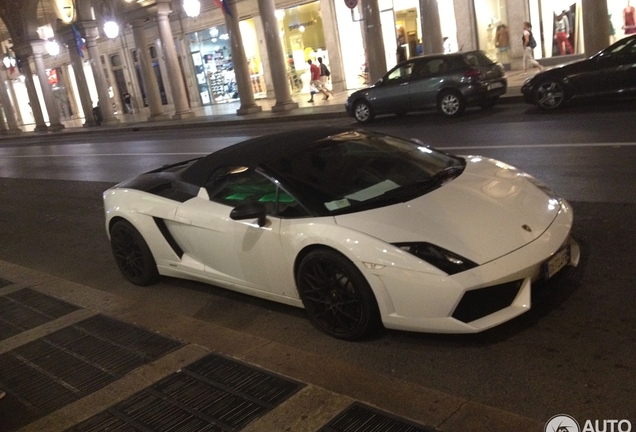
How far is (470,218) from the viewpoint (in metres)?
4.07

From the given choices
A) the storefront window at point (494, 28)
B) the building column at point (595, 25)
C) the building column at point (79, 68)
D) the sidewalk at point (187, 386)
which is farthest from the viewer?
the building column at point (79, 68)

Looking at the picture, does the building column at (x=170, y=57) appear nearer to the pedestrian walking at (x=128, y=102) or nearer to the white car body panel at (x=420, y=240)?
the pedestrian walking at (x=128, y=102)

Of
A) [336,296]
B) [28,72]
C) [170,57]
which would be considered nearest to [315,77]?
[170,57]

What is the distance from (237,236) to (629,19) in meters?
20.3

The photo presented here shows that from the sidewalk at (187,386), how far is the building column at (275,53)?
1899 cm

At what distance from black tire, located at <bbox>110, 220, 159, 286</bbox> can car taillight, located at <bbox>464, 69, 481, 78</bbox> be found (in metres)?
11.0

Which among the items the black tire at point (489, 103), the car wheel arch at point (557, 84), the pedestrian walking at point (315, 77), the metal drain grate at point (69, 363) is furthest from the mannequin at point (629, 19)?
the metal drain grate at point (69, 363)

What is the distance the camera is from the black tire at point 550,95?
43.0 feet

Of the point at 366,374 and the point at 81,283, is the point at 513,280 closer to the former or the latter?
the point at 366,374

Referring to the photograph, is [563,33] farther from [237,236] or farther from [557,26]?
[237,236]

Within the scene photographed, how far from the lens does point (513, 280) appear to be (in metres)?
3.78

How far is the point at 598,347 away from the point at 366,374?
1388mm

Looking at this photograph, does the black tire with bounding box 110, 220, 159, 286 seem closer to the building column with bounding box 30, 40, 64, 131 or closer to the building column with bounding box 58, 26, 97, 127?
the building column with bounding box 58, 26, 97, 127

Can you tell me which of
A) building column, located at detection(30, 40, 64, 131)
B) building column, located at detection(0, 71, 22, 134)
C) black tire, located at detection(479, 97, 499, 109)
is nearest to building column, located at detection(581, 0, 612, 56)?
black tire, located at detection(479, 97, 499, 109)
